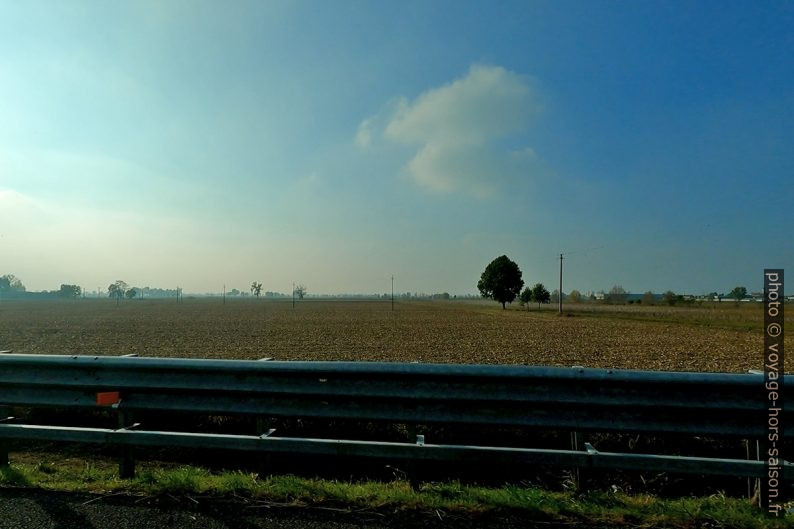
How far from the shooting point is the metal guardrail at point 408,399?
111 inches

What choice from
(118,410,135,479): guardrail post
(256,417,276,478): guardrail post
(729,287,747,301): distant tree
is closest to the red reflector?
(118,410,135,479): guardrail post

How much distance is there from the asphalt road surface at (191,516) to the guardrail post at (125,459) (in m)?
0.47

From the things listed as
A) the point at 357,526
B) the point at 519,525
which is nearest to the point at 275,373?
the point at 357,526

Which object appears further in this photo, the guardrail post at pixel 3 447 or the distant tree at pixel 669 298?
the distant tree at pixel 669 298

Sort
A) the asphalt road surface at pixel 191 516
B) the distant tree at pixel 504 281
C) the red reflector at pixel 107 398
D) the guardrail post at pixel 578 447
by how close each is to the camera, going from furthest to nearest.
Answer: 1. the distant tree at pixel 504 281
2. the red reflector at pixel 107 398
3. the guardrail post at pixel 578 447
4. the asphalt road surface at pixel 191 516

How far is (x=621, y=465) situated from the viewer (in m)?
2.79

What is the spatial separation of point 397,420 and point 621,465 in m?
1.59

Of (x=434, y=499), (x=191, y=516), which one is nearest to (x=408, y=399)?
(x=434, y=499)

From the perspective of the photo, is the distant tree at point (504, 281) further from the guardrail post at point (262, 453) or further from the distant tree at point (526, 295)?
the guardrail post at point (262, 453)

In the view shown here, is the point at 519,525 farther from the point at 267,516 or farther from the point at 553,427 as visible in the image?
the point at 267,516

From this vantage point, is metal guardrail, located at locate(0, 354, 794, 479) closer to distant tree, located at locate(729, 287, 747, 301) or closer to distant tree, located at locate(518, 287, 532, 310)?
distant tree, located at locate(518, 287, 532, 310)

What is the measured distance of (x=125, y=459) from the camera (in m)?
3.42

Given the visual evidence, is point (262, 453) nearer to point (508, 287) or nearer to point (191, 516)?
point (191, 516)

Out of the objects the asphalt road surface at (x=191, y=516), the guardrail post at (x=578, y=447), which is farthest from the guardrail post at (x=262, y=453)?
the guardrail post at (x=578, y=447)
